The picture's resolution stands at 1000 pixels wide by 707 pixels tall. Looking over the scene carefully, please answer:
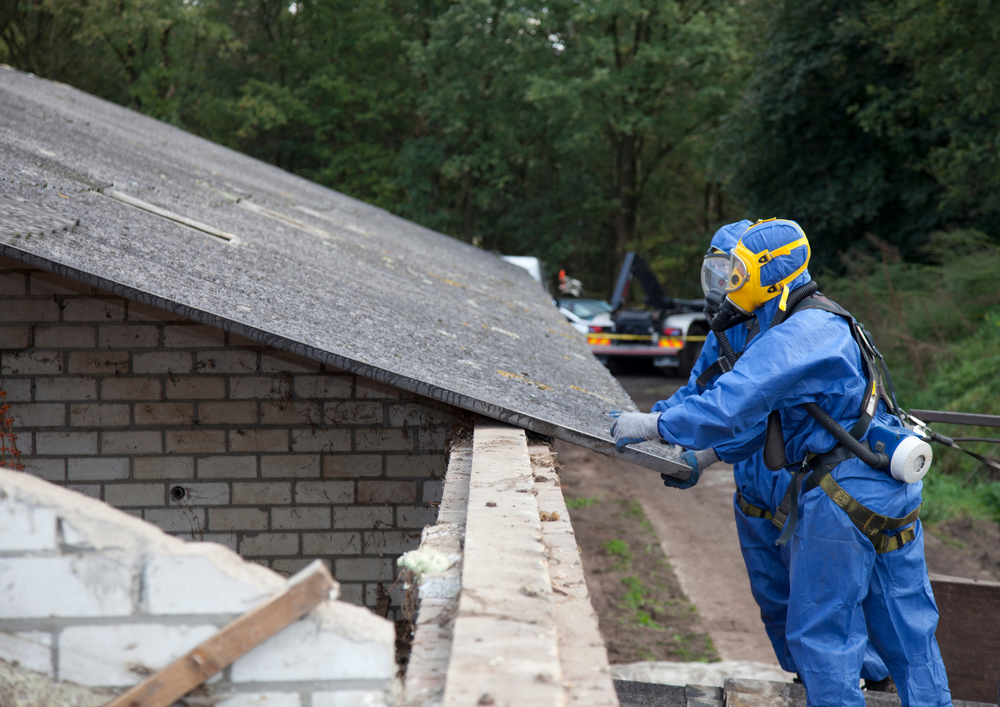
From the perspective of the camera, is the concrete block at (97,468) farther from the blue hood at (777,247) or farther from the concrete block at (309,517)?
the blue hood at (777,247)

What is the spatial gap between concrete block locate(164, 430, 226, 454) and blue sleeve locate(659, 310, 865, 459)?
2.25m

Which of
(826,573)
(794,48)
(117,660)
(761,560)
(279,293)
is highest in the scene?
(794,48)

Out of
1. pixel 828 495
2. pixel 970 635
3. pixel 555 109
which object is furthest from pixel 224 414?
pixel 555 109

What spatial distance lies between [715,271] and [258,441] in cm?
238

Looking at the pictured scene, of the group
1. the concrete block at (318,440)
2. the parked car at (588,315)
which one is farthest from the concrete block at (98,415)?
the parked car at (588,315)

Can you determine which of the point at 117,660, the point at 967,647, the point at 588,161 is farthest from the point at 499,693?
the point at 588,161

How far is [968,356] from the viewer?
32.5 ft

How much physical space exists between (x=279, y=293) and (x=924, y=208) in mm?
15165

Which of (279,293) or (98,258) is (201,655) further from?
(279,293)

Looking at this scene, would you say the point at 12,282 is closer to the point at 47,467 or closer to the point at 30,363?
the point at 30,363

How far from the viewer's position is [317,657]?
1.62 meters

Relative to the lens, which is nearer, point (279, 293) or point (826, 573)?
point (826, 573)

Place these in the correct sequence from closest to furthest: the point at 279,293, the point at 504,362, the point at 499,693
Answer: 1. the point at 499,693
2. the point at 279,293
3. the point at 504,362

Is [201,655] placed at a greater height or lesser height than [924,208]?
lesser
